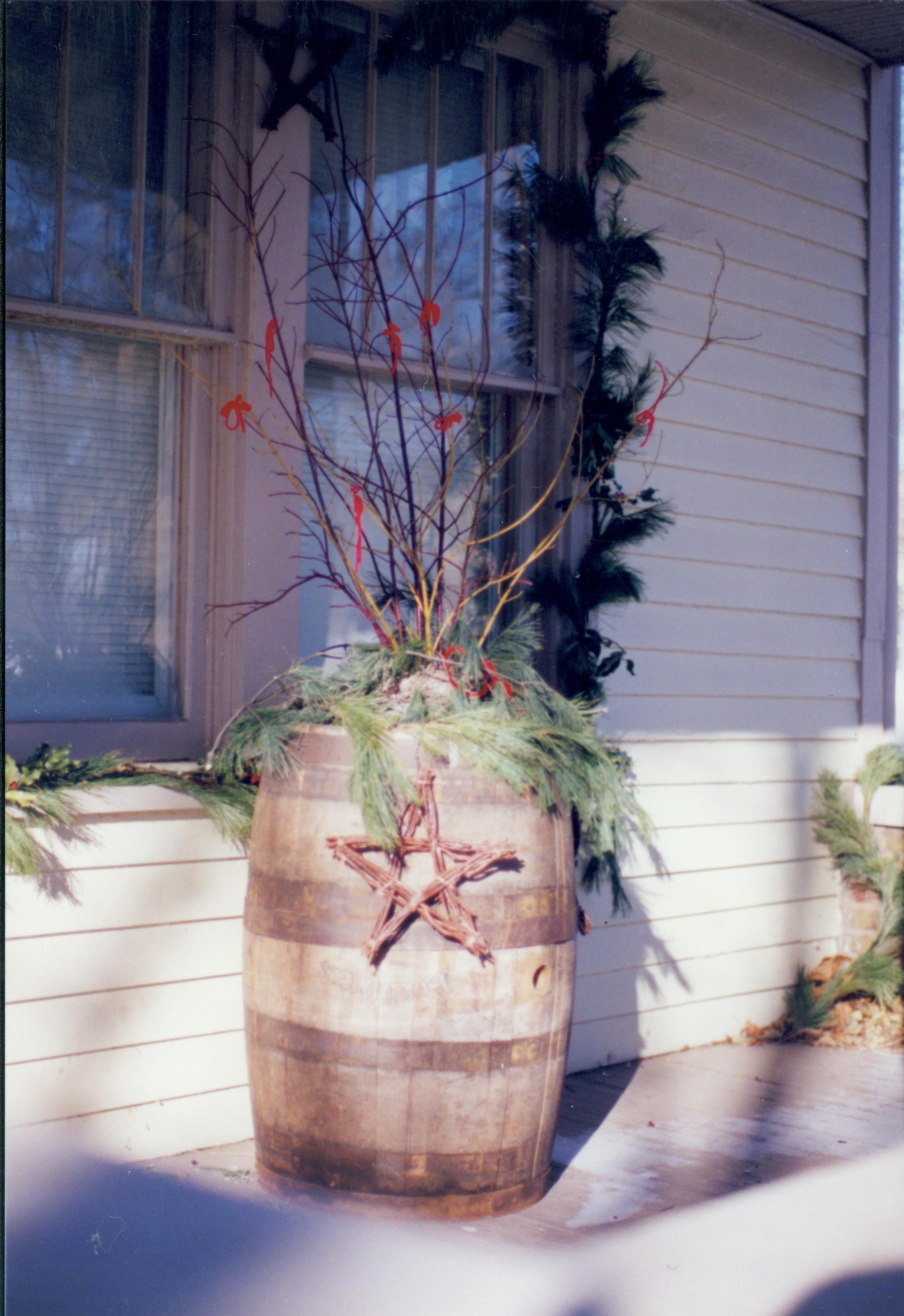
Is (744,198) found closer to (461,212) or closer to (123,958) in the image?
(461,212)

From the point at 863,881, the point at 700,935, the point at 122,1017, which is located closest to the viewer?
the point at 122,1017

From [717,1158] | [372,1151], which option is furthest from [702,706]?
[372,1151]

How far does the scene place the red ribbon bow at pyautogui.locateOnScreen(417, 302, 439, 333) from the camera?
289 centimetres

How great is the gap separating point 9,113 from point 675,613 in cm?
244

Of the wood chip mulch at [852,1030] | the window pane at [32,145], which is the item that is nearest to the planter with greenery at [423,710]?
the window pane at [32,145]

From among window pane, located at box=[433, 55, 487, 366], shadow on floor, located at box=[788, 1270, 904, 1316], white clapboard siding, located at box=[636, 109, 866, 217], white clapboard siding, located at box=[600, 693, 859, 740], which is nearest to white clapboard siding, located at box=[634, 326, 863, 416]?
white clapboard siding, located at box=[636, 109, 866, 217]

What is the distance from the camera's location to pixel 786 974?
4.52 meters

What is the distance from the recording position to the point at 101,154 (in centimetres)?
297

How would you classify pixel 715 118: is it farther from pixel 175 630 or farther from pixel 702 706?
pixel 175 630

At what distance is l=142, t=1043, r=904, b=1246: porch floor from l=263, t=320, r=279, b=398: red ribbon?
1.86 metres

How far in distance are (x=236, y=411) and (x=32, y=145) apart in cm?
75

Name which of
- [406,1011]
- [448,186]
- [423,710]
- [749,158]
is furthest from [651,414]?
[406,1011]

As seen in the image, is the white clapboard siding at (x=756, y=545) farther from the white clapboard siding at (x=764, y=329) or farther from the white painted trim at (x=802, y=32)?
the white painted trim at (x=802, y=32)

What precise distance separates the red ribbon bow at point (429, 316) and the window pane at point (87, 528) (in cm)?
68
